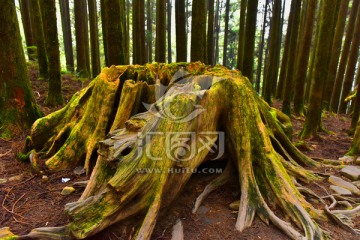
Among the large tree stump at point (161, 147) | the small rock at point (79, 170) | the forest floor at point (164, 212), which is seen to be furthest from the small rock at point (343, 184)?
the small rock at point (79, 170)

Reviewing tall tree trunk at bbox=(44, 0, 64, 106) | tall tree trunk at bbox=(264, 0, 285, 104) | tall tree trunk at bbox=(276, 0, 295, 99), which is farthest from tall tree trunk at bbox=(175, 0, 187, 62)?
tall tree trunk at bbox=(276, 0, 295, 99)

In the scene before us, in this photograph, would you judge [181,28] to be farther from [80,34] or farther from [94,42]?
[94,42]

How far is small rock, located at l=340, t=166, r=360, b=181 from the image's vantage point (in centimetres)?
460

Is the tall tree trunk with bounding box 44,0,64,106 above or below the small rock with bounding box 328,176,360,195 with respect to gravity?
above

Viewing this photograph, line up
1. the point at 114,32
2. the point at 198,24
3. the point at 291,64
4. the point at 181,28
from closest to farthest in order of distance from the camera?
the point at 114,32, the point at 198,24, the point at 181,28, the point at 291,64

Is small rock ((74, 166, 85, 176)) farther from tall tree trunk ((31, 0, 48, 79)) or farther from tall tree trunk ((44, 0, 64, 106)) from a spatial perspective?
tall tree trunk ((31, 0, 48, 79))

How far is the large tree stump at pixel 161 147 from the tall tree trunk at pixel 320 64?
2.76 meters

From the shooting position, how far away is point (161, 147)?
3248 mm

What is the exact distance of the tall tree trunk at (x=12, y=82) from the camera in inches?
212

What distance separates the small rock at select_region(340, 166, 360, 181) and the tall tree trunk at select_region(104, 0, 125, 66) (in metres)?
5.11

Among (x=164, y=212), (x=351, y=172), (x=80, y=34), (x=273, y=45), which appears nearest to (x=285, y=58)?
(x=273, y=45)

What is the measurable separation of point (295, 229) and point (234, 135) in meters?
1.40

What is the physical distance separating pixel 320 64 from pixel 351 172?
10.9ft

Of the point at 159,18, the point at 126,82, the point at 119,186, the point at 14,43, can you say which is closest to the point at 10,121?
the point at 14,43
